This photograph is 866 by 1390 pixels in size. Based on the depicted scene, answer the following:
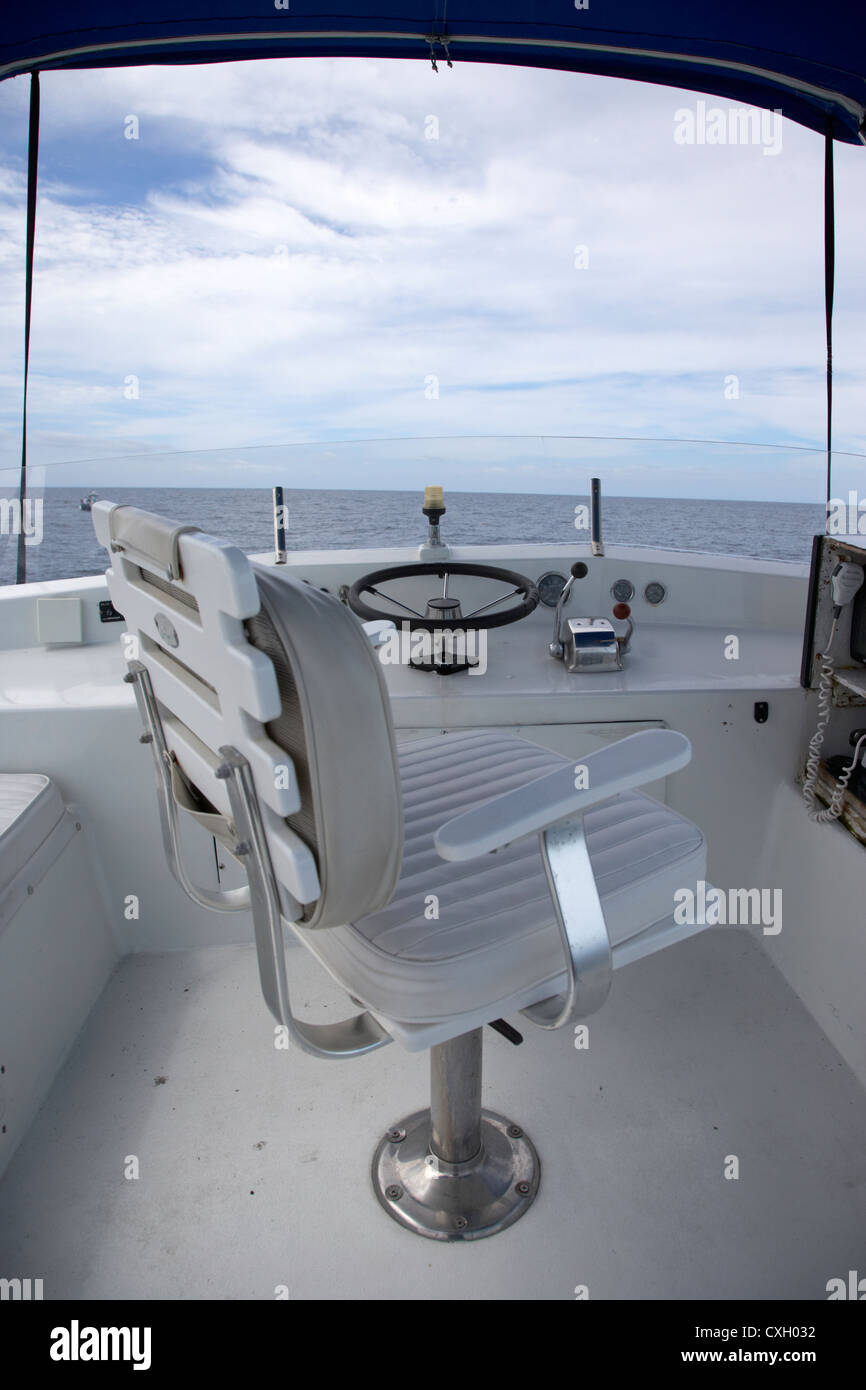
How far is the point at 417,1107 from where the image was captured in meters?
1.39

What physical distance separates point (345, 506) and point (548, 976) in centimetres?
214

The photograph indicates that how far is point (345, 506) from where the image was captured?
2672 mm

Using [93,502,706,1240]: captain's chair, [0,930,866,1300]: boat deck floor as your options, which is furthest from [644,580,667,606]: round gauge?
[93,502,706,1240]: captain's chair

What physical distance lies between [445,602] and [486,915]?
1157 millimetres

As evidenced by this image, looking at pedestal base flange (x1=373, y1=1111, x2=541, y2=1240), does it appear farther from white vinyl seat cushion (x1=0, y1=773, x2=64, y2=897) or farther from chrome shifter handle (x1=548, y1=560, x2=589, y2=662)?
chrome shifter handle (x1=548, y1=560, x2=589, y2=662)

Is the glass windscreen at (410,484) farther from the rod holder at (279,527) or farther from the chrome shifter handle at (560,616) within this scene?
the chrome shifter handle at (560,616)

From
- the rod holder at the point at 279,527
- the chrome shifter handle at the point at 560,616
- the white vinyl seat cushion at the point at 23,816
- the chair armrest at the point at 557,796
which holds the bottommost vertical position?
the white vinyl seat cushion at the point at 23,816

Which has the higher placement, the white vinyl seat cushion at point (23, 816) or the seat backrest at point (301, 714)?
the seat backrest at point (301, 714)

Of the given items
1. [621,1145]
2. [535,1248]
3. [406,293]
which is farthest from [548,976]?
[406,293]

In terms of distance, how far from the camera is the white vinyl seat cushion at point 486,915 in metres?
0.75

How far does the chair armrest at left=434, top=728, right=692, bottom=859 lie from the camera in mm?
623

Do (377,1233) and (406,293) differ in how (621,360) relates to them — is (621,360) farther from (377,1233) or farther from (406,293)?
(377,1233)

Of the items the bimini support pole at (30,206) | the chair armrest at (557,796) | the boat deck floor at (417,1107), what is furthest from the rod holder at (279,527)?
the chair armrest at (557,796)

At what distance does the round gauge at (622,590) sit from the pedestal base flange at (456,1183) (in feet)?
4.88
